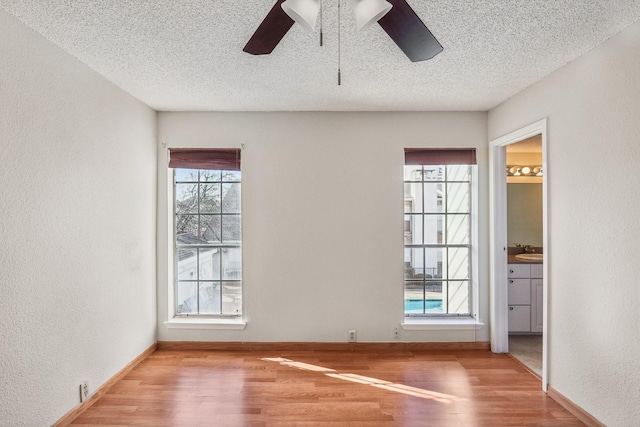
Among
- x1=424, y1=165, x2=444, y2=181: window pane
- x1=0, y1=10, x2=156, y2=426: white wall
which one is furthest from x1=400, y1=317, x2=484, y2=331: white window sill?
x1=0, y1=10, x2=156, y2=426: white wall

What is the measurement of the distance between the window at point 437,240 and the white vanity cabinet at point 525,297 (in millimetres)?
676

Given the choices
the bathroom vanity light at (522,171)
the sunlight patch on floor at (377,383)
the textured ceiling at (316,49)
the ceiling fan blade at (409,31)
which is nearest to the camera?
the ceiling fan blade at (409,31)

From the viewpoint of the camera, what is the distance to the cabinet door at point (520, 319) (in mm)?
4047

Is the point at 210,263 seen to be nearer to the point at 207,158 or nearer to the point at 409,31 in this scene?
the point at 207,158

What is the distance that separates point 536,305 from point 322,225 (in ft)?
9.08

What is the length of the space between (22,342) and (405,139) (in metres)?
3.57

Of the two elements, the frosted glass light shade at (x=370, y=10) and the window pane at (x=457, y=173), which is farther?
the window pane at (x=457, y=173)

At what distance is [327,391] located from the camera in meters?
2.79

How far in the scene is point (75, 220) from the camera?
2475 mm

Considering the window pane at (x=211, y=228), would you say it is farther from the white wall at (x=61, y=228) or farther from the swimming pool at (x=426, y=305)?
the swimming pool at (x=426, y=305)

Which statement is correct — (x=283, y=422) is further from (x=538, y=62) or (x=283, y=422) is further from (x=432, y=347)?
(x=538, y=62)

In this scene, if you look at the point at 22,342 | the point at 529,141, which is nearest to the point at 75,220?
the point at 22,342

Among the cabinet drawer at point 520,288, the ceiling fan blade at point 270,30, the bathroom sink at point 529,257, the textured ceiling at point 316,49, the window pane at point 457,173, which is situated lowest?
the cabinet drawer at point 520,288

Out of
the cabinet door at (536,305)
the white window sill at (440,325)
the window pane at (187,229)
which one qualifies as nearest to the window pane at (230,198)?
the window pane at (187,229)
